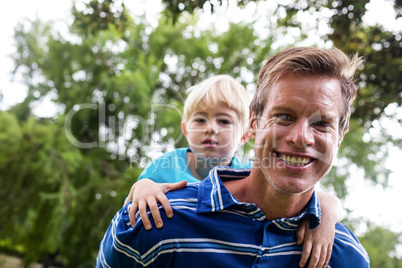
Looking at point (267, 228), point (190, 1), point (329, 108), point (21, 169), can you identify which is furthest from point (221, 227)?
point (21, 169)

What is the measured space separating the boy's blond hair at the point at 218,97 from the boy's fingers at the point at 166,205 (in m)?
1.40

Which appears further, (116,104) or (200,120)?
(116,104)

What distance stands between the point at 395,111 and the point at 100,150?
5.54 m

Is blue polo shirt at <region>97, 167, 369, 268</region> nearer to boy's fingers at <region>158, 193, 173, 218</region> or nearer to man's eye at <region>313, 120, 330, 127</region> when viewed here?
boy's fingers at <region>158, 193, 173, 218</region>

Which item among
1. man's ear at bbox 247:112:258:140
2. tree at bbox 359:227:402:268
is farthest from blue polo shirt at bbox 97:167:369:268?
tree at bbox 359:227:402:268

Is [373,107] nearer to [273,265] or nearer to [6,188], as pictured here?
[273,265]

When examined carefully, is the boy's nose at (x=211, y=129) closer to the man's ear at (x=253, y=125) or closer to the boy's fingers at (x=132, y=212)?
the man's ear at (x=253, y=125)

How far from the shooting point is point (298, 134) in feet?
4.51

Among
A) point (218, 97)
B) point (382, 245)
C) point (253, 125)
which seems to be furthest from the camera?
point (382, 245)

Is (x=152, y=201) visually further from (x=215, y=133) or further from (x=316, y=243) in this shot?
(x=215, y=133)

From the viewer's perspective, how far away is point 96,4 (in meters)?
3.17

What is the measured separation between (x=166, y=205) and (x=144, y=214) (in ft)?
0.30

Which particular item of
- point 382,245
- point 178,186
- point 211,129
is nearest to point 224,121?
point 211,129

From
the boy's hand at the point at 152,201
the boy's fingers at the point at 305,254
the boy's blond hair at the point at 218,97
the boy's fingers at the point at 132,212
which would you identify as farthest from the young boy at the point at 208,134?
the boy's fingers at the point at 305,254
